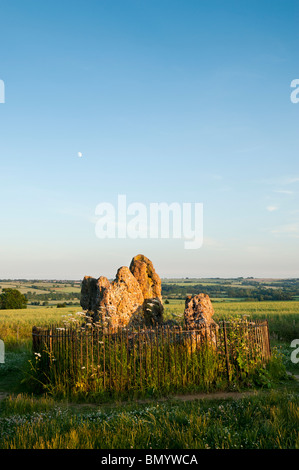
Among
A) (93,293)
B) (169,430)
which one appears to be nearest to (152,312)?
(93,293)

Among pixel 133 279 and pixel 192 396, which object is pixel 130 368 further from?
pixel 133 279

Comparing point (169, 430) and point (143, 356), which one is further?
point (143, 356)

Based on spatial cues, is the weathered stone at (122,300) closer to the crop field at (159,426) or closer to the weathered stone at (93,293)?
the weathered stone at (93,293)

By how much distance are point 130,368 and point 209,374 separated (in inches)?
99.2

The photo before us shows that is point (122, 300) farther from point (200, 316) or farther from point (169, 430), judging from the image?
point (169, 430)

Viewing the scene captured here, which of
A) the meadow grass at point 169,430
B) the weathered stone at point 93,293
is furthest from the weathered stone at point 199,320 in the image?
the meadow grass at point 169,430

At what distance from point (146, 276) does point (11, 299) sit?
65.7m

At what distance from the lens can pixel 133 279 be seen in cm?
1767

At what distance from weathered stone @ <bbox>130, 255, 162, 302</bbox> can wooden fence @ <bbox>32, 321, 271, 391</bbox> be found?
216 inches

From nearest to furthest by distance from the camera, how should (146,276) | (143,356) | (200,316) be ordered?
(143,356), (200,316), (146,276)

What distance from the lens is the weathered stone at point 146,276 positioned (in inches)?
752

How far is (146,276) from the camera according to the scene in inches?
767
